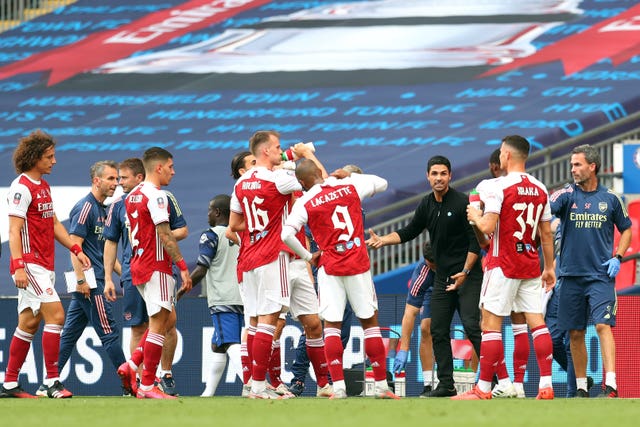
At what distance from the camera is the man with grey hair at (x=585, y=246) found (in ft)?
35.1

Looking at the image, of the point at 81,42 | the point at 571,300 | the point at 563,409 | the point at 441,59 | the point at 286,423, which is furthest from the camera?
the point at 81,42

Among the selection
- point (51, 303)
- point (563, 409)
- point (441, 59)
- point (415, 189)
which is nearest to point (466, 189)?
point (415, 189)

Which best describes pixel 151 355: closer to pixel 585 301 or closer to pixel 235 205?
pixel 235 205

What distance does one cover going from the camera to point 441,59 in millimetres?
24953

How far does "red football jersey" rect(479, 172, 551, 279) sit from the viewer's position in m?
9.76

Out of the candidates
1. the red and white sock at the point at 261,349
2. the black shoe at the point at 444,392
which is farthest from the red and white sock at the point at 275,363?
the black shoe at the point at 444,392

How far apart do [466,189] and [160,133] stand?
23.6 ft

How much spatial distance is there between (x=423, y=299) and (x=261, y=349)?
2656mm

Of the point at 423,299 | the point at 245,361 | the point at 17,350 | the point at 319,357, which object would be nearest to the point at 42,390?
the point at 17,350

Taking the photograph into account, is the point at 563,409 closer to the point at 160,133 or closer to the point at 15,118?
the point at 160,133

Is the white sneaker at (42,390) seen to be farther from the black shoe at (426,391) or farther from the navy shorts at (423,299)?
the navy shorts at (423,299)

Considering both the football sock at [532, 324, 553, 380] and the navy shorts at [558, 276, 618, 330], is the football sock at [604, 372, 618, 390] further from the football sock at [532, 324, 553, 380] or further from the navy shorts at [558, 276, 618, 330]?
the football sock at [532, 324, 553, 380]

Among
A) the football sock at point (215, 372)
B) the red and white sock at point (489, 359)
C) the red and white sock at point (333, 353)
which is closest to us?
the red and white sock at point (489, 359)

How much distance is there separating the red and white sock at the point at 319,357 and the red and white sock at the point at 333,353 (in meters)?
0.52
